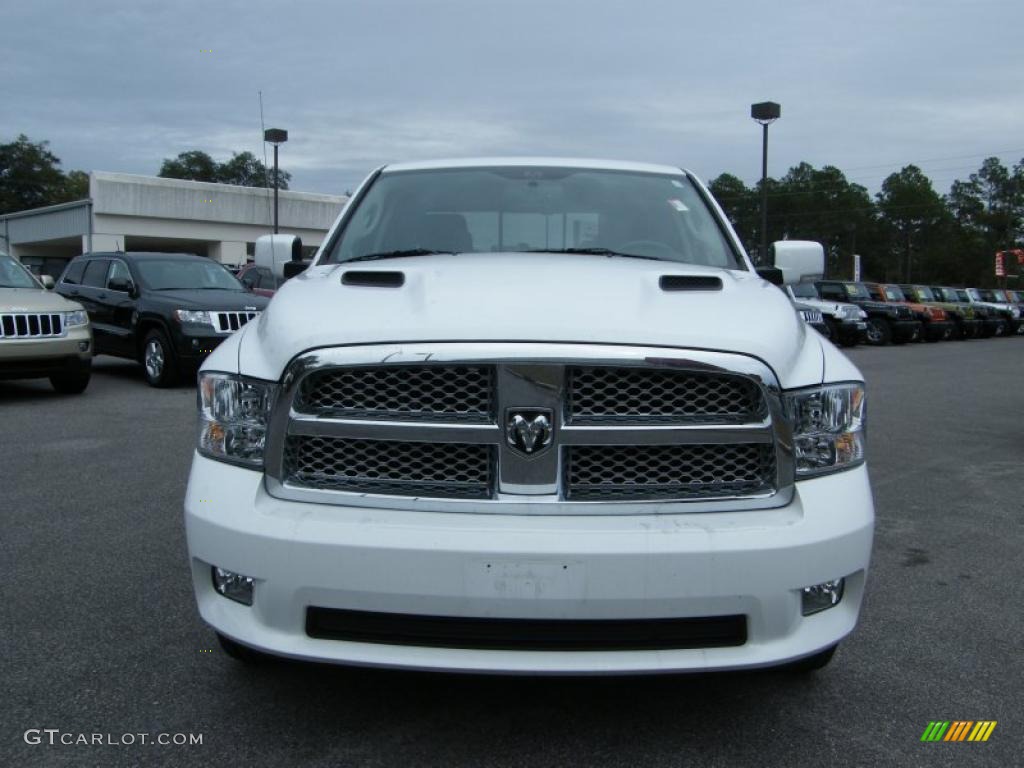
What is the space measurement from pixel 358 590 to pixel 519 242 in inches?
Answer: 77.4

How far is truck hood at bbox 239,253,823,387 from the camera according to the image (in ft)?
8.22

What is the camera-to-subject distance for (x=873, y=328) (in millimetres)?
25828

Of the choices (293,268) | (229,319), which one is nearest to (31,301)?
(229,319)

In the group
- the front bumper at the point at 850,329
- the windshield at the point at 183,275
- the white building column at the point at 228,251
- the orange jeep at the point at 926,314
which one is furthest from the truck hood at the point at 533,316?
the white building column at the point at 228,251

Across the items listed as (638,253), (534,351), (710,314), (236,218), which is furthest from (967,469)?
(236,218)

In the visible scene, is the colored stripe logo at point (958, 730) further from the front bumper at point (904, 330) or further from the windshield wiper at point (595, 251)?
the front bumper at point (904, 330)

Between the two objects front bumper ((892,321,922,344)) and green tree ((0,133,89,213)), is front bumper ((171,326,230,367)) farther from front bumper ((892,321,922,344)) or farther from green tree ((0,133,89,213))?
green tree ((0,133,89,213))

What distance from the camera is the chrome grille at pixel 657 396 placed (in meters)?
2.47

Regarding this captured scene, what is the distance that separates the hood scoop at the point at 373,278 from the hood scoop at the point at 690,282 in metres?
0.83

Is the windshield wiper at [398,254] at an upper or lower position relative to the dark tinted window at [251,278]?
lower

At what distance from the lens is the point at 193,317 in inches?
438

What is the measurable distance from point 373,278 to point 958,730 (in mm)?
2281

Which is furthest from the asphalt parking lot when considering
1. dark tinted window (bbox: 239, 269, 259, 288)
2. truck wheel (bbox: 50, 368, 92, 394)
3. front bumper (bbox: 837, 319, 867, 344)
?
front bumper (bbox: 837, 319, 867, 344)

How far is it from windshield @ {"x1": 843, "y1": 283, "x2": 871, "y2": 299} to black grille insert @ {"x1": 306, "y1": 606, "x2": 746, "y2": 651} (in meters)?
25.7
